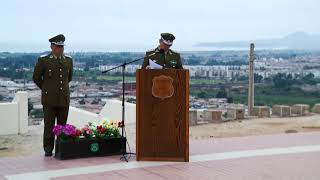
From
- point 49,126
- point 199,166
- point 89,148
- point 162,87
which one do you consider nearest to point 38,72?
point 49,126

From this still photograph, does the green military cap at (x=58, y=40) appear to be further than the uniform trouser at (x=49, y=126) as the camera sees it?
No

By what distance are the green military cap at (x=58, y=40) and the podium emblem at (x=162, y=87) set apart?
4.25ft

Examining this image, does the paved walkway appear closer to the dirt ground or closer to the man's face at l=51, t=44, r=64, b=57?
the man's face at l=51, t=44, r=64, b=57

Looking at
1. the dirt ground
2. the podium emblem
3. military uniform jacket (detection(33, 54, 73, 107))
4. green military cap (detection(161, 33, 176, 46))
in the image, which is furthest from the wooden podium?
the dirt ground

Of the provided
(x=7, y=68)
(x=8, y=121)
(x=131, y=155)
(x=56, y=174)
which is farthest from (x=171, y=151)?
(x=7, y=68)

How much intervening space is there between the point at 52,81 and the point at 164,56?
1471 millimetres

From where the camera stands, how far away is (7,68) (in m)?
13.2

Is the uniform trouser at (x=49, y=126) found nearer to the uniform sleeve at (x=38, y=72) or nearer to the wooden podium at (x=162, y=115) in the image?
the uniform sleeve at (x=38, y=72)

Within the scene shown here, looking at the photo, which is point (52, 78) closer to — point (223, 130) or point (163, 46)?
point (163, 46)

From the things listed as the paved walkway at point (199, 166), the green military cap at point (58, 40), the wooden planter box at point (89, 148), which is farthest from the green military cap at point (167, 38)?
the paved walkway at point (199, 166)

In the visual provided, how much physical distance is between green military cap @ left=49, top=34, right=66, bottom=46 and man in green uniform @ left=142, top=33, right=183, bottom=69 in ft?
3.53

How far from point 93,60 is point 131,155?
19.3ft

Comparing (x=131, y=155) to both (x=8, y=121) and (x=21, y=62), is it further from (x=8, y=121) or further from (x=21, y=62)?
(x=21, y=62)

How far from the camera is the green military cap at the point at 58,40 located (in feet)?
24.5
